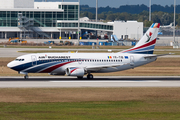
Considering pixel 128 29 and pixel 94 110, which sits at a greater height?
pixel 128 29

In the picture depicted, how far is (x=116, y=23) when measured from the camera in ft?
554

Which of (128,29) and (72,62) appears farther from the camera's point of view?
(128,29)

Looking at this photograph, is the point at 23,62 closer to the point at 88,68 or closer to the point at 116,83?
the point at 88,68

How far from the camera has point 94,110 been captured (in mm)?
26750

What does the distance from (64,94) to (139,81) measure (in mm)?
14537

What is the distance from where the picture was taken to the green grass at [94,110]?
24.6 m

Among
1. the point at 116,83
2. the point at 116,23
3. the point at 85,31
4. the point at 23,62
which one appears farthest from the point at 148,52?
the point at 85,31

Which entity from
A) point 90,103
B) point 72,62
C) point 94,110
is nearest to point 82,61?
point 72,62

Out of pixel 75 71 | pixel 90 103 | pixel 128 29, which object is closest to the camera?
pixel 90 103

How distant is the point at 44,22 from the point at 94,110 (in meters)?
145

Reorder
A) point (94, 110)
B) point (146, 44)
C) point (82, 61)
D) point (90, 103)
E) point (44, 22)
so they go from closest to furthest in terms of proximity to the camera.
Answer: point (94, 110) < point (90, 103) < point (82, 61) < point (146, 44) < point (44, 22)

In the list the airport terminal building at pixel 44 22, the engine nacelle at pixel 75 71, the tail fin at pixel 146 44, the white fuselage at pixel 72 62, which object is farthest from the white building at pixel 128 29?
the engine nacelle at pixel 75 71

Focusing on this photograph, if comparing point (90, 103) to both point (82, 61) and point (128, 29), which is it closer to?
point (82, 61)

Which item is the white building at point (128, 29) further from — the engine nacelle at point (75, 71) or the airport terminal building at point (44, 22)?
the engine nacelle at point (75, 71)
